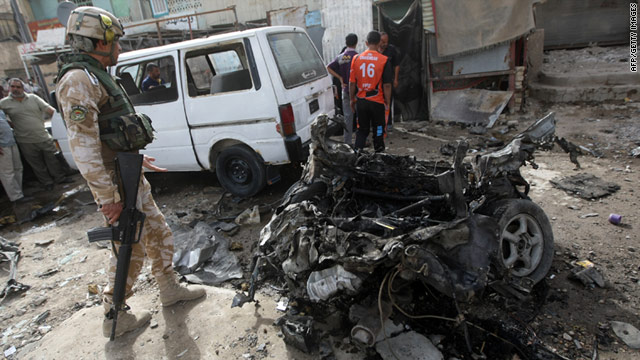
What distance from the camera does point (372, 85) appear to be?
5.02 metres

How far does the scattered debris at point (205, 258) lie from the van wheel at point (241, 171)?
90 cm

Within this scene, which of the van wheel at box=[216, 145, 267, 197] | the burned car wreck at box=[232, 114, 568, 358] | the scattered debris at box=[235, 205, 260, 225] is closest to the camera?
the burned car wreck at box=[232, 114, 568, 358]

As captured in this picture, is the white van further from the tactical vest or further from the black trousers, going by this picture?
the tactical vest

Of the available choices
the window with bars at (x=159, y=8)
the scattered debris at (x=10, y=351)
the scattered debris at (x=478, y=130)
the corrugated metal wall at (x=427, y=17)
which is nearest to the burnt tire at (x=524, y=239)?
the scattered debris at (x=10, y=351)

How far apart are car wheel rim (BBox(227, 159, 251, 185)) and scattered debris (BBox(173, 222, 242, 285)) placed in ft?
3.16

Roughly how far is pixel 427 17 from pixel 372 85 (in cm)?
331

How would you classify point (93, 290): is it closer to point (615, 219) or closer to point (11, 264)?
point (11, 264)

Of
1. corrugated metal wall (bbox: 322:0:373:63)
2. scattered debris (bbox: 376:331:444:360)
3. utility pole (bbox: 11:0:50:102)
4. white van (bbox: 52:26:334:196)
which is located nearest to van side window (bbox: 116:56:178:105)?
white van (bbox: 52:26:334:196)

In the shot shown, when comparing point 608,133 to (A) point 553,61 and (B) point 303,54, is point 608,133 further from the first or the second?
(B) point 303,54

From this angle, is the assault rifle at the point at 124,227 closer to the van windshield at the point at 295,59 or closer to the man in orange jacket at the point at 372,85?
the van windshield at the point at 295,59

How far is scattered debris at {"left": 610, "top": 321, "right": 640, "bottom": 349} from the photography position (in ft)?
7.27

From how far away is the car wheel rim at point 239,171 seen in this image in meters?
4.82

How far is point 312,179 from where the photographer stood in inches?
123

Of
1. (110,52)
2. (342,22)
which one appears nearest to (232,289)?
(110,52)
